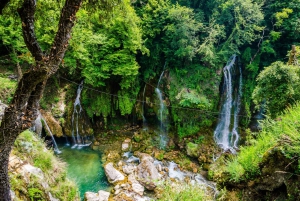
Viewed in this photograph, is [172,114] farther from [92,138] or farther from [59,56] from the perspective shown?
[59,56]

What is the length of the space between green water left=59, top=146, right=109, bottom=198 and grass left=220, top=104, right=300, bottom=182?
20.9 feet

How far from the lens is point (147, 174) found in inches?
331

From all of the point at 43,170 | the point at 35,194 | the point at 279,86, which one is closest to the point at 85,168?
the point at 43,170

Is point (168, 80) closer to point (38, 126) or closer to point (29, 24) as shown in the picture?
point (38, 126)

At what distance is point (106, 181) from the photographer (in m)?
8.20

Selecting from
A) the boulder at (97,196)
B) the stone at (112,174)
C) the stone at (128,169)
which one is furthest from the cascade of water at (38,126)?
the stone at (128,169)

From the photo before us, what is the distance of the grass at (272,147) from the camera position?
7.92ft

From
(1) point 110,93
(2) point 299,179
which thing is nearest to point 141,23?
(1) point 110,93

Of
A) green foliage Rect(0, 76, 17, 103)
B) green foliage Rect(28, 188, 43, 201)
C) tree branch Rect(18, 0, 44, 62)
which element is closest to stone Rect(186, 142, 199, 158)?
green foliage Rect(28, 188, 43, 201)

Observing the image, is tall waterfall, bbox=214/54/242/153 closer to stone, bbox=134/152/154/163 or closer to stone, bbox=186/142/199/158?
stone, bbox=186/142/199/158

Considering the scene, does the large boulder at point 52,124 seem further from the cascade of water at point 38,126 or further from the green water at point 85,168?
the green water at point 85,168

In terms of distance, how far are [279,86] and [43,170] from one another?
23.6ft

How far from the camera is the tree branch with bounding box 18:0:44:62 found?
2168mm

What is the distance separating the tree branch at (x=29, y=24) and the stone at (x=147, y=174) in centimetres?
692
